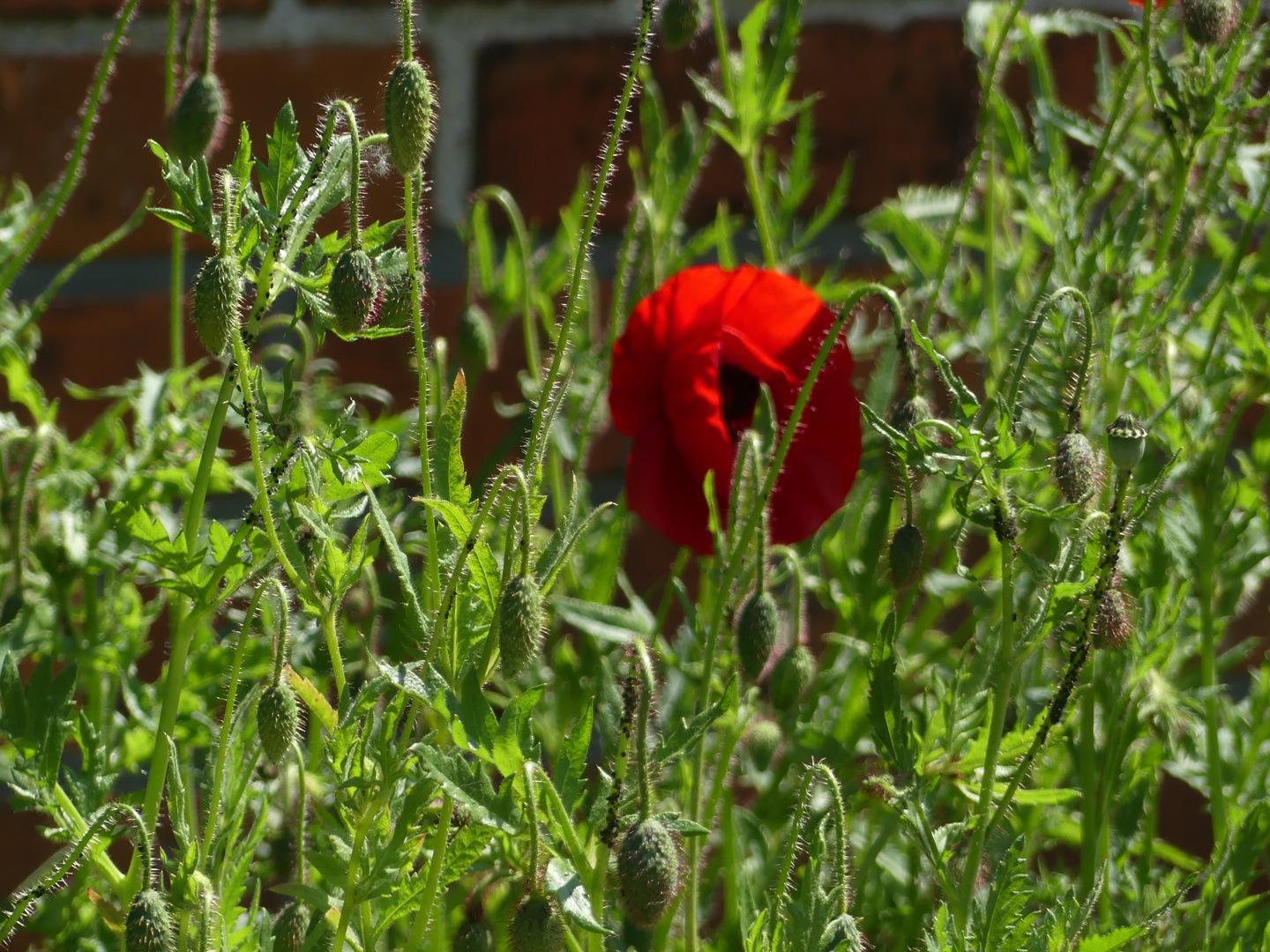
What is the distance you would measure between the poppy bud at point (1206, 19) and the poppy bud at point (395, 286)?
0.77 ft

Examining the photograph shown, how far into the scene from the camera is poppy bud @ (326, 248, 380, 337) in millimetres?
306

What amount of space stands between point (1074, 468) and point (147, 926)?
0.76ft

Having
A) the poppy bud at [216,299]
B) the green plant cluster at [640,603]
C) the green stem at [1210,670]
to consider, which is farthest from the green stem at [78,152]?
the green stem at [1210,670]

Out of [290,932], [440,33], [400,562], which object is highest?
[440,33]

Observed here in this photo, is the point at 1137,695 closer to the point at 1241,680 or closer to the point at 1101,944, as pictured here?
the point at 1101,944

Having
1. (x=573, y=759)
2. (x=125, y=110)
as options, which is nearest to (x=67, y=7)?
(x=125, y=110)

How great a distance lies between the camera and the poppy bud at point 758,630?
15.3 inches

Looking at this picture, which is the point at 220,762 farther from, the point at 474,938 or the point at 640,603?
the point at 640,603

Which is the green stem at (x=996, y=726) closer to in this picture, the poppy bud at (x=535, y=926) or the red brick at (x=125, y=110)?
the poppy bud at (x=535, y=926)

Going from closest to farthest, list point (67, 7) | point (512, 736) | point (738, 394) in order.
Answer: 1. point (512, 736)
2. point (738, 394)
3. point (67, 7)

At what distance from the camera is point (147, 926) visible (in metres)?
0.29

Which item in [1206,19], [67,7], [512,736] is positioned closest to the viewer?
[512,736]

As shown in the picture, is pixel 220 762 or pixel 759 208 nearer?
pixel 220 762

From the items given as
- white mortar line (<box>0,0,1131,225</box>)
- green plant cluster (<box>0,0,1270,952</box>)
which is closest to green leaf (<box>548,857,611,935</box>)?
green plant cluster (<box>0,0,1270,952</box>)
